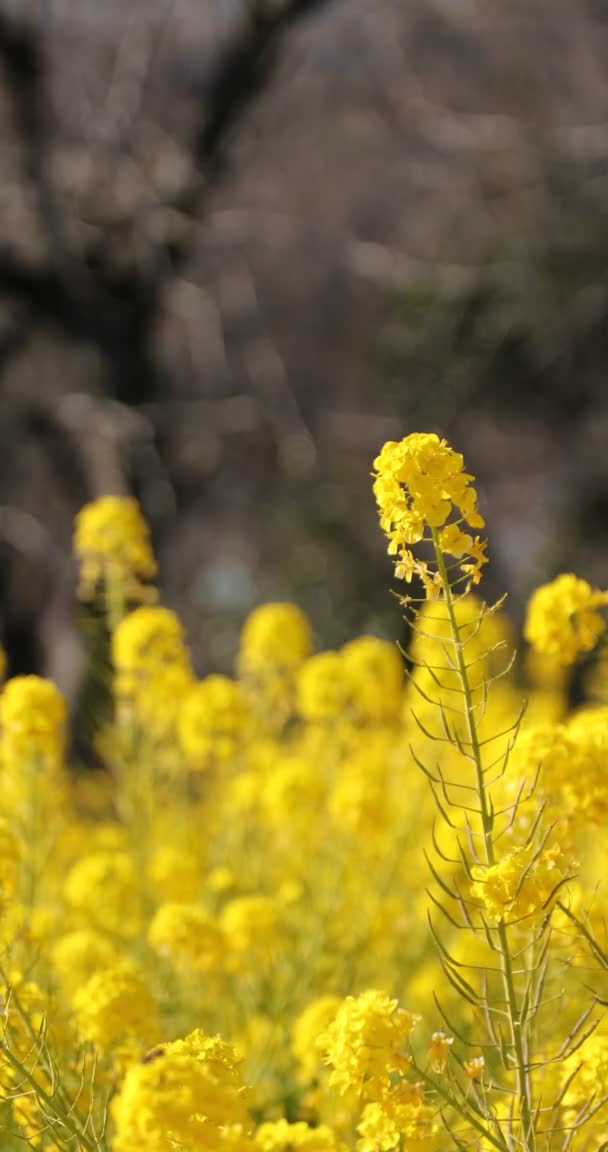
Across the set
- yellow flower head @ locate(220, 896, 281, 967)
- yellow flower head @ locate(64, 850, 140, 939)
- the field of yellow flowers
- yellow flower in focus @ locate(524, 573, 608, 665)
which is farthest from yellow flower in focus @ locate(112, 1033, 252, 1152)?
yellow flower head @ locate(64, 850, 140, 939)

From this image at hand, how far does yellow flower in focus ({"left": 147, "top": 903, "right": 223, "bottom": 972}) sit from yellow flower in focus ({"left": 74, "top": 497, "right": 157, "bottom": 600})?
1.55 feet

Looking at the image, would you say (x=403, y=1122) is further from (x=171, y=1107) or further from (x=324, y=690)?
(x=324, y=690)

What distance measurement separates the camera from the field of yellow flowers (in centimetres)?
65

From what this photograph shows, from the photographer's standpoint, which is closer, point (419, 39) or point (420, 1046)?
point (420, 1046)

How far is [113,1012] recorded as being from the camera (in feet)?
2.89

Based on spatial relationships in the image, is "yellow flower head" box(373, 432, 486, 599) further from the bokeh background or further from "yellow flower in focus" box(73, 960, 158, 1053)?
the bokeh background

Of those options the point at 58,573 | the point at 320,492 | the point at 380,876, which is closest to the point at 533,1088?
the point at 380,876

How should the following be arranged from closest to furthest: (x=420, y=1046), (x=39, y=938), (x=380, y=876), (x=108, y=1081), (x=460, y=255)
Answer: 1. (x=108, y=1081)
2. (x=39, y=938)
3. (x=420, y=1046)
4. (x=380, y=876)
5. (x=460, y=255)

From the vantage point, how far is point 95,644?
7.34 feet

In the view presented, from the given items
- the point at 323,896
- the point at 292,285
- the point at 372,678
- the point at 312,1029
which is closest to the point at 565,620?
the point at 312,1029

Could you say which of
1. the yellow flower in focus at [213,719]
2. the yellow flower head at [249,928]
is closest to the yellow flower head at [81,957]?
the yellow flower head at [249,928]

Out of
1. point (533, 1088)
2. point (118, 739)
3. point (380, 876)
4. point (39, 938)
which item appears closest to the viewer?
point (533, 1088)

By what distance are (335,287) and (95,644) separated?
1490mm

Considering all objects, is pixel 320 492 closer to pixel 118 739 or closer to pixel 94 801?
pixel 94 801
